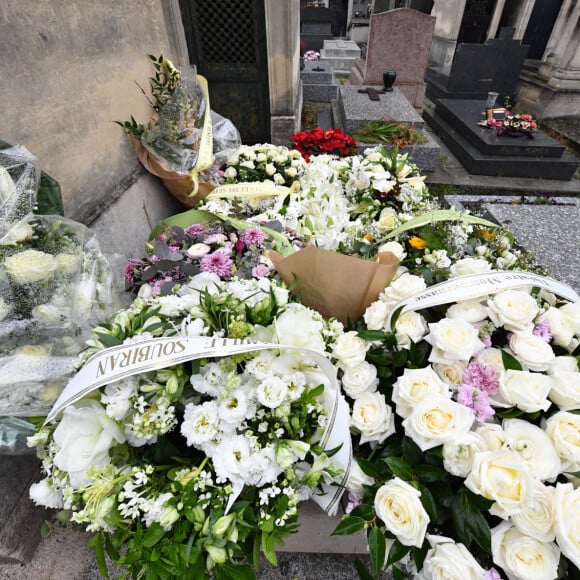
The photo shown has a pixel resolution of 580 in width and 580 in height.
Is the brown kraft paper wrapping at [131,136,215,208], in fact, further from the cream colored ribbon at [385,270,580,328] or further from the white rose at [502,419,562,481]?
the white rose at [502,419,562,481]

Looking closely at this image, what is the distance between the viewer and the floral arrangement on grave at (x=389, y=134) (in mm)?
5191

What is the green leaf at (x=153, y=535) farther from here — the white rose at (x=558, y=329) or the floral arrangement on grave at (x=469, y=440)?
the white rose at (x=558, y=329)

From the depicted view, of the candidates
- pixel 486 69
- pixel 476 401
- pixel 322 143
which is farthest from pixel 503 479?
pixel 486 69

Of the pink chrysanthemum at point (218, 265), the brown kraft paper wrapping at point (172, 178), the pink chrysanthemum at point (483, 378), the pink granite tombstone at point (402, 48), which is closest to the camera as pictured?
the pink chrysanthemum at point (483, 378)

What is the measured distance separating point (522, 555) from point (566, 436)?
1.10ft

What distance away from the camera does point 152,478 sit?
3.18 ft

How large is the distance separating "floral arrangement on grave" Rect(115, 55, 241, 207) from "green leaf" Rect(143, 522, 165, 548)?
7.05 feet

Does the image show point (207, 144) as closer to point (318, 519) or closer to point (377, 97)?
point (318, 519)

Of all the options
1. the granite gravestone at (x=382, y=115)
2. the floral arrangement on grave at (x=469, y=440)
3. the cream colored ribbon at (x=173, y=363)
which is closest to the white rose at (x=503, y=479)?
the floral arrangement on grave at (x=469, y=440)

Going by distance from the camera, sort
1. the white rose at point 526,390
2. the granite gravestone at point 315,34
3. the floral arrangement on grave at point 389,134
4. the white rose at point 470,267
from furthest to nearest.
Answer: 1. the granite gravestone at point 315,34
2. the floral arrangement on grave at point 389,134
3. the white rose at point 470,267
4. the white rose at point 526,390

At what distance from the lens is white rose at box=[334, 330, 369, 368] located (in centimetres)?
124

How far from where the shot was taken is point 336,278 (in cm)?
141

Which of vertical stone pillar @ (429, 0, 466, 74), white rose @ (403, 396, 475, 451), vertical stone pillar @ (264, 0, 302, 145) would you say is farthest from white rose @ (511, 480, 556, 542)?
vertical stone pillar @ (429, 0, 466, 74)

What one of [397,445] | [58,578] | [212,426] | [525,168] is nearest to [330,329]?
[397,445]
